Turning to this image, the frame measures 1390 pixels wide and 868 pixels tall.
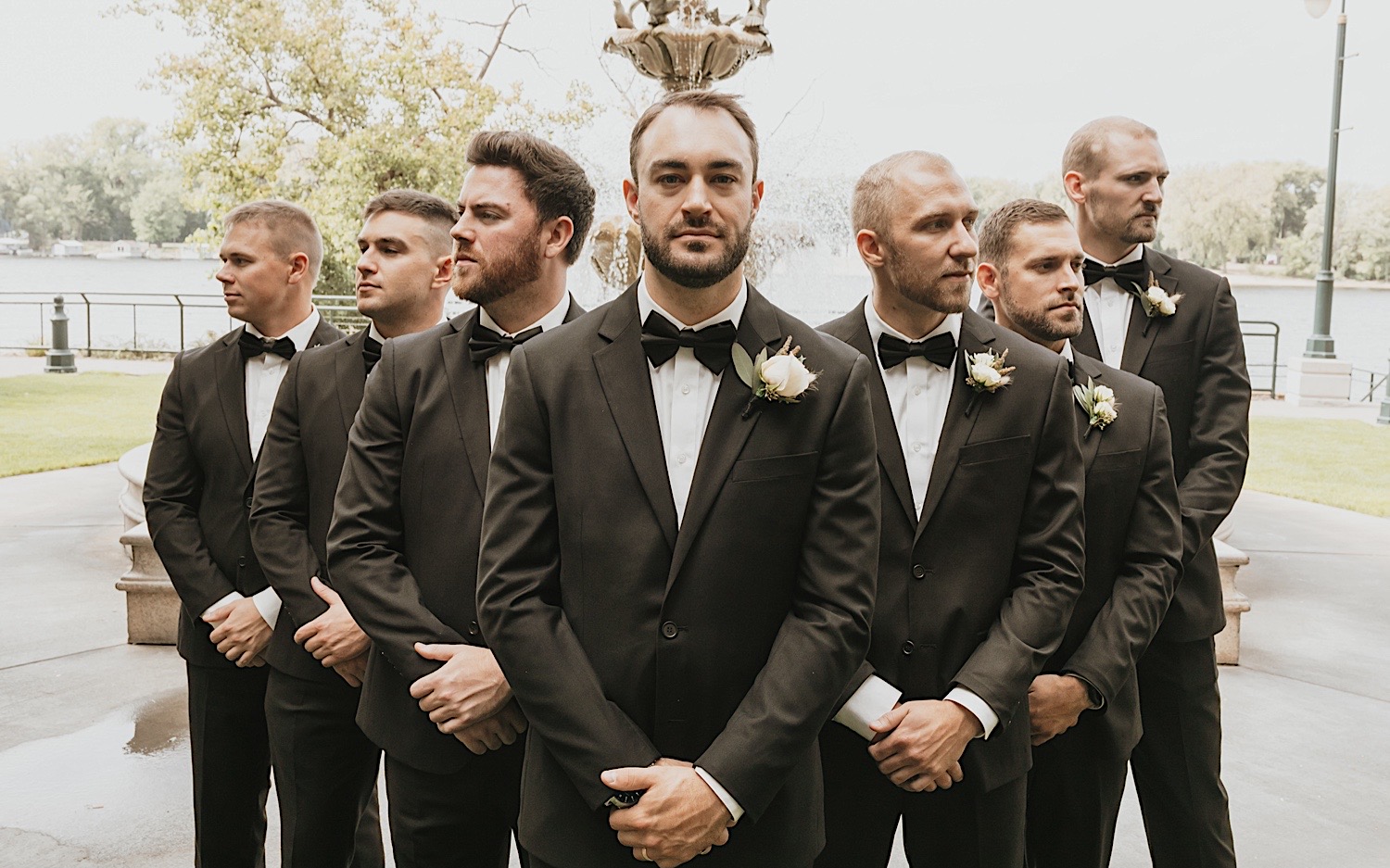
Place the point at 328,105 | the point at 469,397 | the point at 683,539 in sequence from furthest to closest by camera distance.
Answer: the point at 328,105, the point at 469,397, the point at 683,539

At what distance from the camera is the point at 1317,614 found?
23.5 ft

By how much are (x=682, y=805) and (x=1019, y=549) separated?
3.50 feet

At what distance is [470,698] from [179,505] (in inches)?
61.7

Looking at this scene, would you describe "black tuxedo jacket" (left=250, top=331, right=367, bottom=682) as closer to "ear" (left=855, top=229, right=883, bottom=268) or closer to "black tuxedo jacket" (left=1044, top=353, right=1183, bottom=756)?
"ear" (left=855, top=229, right=883, bottom=268)

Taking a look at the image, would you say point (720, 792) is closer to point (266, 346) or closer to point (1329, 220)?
point (266, 346)

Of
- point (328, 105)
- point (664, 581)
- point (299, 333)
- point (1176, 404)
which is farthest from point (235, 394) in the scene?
point (328, 105)

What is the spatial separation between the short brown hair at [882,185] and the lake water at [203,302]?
1.40m

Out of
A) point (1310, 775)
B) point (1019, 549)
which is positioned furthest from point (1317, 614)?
point (1019, 549)

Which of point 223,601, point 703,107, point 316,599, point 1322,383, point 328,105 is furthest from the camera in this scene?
point 328,105

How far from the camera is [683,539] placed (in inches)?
87.4

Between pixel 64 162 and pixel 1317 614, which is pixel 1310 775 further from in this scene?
pixel 64 162

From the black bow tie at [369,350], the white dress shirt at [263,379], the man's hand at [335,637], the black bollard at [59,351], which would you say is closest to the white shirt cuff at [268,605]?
the man's hand at [335,637]

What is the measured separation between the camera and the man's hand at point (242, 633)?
3.36 m

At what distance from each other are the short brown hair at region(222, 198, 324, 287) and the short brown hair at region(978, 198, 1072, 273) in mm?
2023
